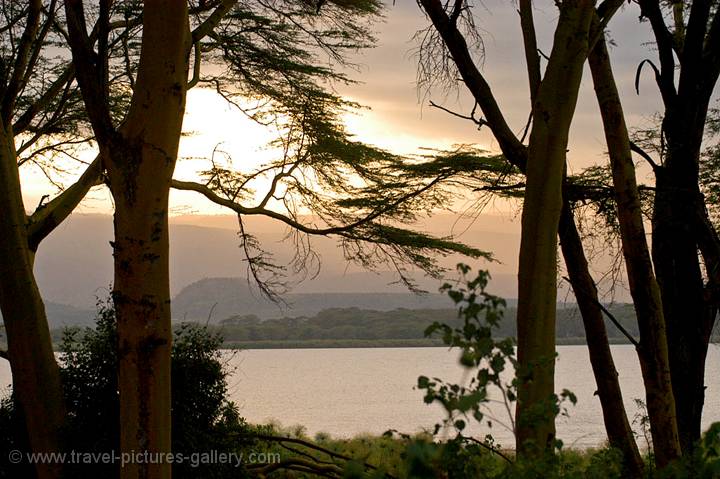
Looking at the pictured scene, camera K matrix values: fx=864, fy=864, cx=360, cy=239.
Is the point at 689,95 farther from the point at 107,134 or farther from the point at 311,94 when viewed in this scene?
the point at 311,94

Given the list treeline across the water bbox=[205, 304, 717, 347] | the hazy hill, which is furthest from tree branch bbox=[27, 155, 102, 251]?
treeline across the water bbox=[205, 304, 717, 347]

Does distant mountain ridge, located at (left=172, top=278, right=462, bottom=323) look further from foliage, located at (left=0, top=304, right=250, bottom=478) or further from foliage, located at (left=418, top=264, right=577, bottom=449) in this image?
foliage, located at (left=418, top=264, right=577, bottom=449)

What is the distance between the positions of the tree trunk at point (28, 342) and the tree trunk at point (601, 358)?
9.65 ft

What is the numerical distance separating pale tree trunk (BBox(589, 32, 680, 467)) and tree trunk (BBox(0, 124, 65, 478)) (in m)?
3.17

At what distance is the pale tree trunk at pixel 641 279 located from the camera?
160 inches

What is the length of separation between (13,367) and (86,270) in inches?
385

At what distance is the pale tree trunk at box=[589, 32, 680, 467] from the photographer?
4055 millimetres

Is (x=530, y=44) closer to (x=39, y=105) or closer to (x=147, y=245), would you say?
(x=147, y=245)

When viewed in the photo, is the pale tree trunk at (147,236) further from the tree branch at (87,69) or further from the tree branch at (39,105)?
the tree branch at (39,105)

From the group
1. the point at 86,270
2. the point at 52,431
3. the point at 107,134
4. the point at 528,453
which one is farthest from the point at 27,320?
the point at 86,270

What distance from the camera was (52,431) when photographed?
4.84 meters

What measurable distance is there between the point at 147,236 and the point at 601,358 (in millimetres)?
2132

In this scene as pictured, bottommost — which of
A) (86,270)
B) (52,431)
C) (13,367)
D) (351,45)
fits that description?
(52,431)

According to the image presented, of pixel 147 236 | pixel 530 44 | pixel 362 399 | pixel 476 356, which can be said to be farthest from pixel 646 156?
pixel 362 399
